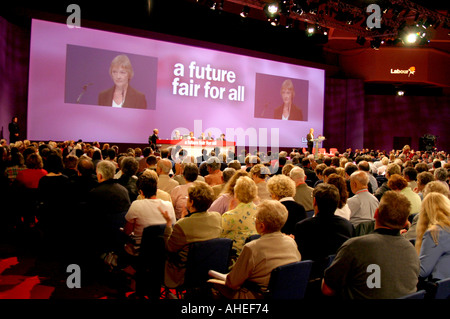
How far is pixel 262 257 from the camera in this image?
2445mm

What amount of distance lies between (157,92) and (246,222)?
425 inches

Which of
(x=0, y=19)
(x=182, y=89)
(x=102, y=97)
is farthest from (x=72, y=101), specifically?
(x=182, y=89)

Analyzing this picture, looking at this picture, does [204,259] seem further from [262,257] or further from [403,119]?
[403,119]

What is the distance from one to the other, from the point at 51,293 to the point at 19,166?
2709mm

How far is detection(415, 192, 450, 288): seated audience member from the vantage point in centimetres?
274

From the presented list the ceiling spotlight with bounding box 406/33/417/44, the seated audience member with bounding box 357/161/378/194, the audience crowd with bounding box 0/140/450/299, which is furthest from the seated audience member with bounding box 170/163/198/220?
Answer: the ceiling spotlight with bounding box 406/33/417/44

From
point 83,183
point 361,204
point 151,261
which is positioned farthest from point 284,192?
point 83,183

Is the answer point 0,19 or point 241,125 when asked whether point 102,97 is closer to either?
point 0,19

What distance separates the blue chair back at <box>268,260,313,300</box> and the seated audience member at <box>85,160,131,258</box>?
1.78 meters

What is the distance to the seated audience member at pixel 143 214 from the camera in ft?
11.5

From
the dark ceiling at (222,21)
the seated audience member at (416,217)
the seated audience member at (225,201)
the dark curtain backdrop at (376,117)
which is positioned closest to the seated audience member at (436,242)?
the seated audience member at (416,217)

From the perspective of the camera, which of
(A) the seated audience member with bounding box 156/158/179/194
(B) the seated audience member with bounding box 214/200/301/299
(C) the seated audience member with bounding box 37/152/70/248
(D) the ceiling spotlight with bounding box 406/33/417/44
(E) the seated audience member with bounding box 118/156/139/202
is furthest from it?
(D) the ceiling spotlight with bounding box 406/33/417/44

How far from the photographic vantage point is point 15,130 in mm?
10812

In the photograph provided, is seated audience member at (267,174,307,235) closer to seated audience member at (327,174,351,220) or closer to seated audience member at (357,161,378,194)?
seated audience member at (327,174,351,220)
